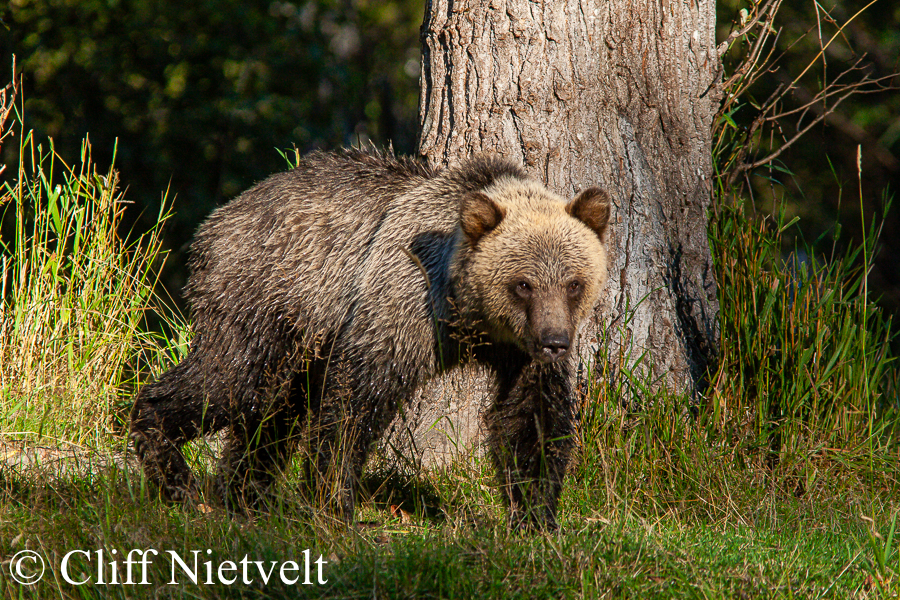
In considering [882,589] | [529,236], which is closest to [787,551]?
[882,589]

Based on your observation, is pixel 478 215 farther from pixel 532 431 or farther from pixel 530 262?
pixel 532 431

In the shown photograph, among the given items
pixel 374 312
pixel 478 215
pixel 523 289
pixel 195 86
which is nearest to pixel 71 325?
pixel 374 312

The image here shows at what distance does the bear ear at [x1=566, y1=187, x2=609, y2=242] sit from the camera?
4016 millimetres

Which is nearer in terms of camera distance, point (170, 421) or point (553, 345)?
point (553, 345)

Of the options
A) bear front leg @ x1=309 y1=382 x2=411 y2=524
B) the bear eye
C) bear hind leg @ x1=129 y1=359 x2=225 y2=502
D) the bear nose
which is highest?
the bear eye

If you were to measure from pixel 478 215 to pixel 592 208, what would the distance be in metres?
0.55

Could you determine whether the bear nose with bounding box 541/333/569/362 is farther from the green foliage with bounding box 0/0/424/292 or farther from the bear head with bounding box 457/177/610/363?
the green foliage with bounding box 0/0/424/292

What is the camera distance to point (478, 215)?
3932 mm

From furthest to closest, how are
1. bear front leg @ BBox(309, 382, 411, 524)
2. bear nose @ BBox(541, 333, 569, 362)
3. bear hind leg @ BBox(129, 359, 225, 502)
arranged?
bear hind leg @ BBox(129, 359, 225, 502)
bear front leg @ BBox(309, 382, 411, 524)
bear nose @ BBox(541, 333, 569, 362)

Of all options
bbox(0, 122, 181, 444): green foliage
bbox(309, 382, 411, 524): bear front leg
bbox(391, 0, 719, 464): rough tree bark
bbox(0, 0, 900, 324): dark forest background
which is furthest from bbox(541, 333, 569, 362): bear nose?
bbox(0, 0, 900, 324): dark forest background

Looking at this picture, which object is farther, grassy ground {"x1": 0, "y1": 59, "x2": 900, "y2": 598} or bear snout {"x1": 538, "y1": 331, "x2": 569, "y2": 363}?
bear snout {"x1": 538, "y1": 331, "x2": 569, "y2": 363}

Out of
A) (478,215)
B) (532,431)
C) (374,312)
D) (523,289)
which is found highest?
(478,215)

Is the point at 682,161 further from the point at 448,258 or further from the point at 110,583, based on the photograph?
the point at 110,583

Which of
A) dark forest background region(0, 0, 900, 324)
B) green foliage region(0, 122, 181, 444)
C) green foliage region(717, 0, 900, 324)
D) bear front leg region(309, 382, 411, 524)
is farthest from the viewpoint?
green foliage region(717, 0, 900, 324)
